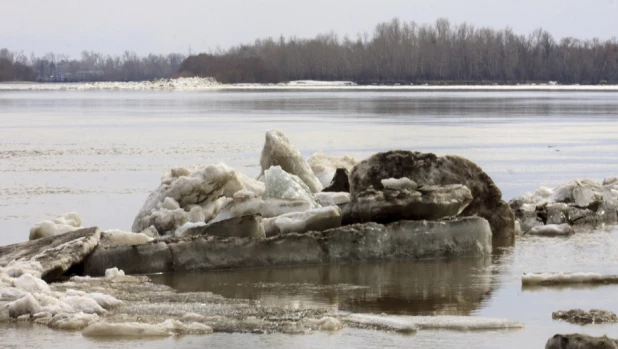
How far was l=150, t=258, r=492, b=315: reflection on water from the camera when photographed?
7.22m

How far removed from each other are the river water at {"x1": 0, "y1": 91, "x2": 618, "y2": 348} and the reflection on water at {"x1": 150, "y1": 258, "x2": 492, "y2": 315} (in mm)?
15

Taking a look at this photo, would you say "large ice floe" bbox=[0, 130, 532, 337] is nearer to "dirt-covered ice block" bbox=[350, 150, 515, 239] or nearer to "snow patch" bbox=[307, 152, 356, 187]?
"dirt-covered ice block" bbox=[350, 150, 515, 239]

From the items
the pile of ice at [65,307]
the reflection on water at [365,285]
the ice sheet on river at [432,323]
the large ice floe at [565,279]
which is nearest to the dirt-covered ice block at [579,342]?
the ice sheet on river at [432,323]

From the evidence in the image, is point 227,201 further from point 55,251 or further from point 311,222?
point 55,251

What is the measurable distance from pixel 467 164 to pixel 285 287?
3.34 m

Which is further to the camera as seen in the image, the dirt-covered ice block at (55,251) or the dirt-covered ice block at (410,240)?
the dirt-covered ice block at (410,240)

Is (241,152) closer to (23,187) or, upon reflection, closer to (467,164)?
(23,187)

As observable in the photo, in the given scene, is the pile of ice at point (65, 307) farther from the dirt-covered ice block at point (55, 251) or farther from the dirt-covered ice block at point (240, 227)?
the dirt-covered ice block at point (240, 227)

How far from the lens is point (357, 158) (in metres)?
20.0

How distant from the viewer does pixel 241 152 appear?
22.0m

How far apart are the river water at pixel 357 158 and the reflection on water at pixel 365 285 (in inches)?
0.6

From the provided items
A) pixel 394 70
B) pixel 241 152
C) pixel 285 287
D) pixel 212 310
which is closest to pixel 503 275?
pixel 285 287

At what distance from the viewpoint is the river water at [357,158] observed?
6348 mm

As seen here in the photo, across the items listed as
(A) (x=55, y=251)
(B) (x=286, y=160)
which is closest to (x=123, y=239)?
(A) (x=55, y=251)
